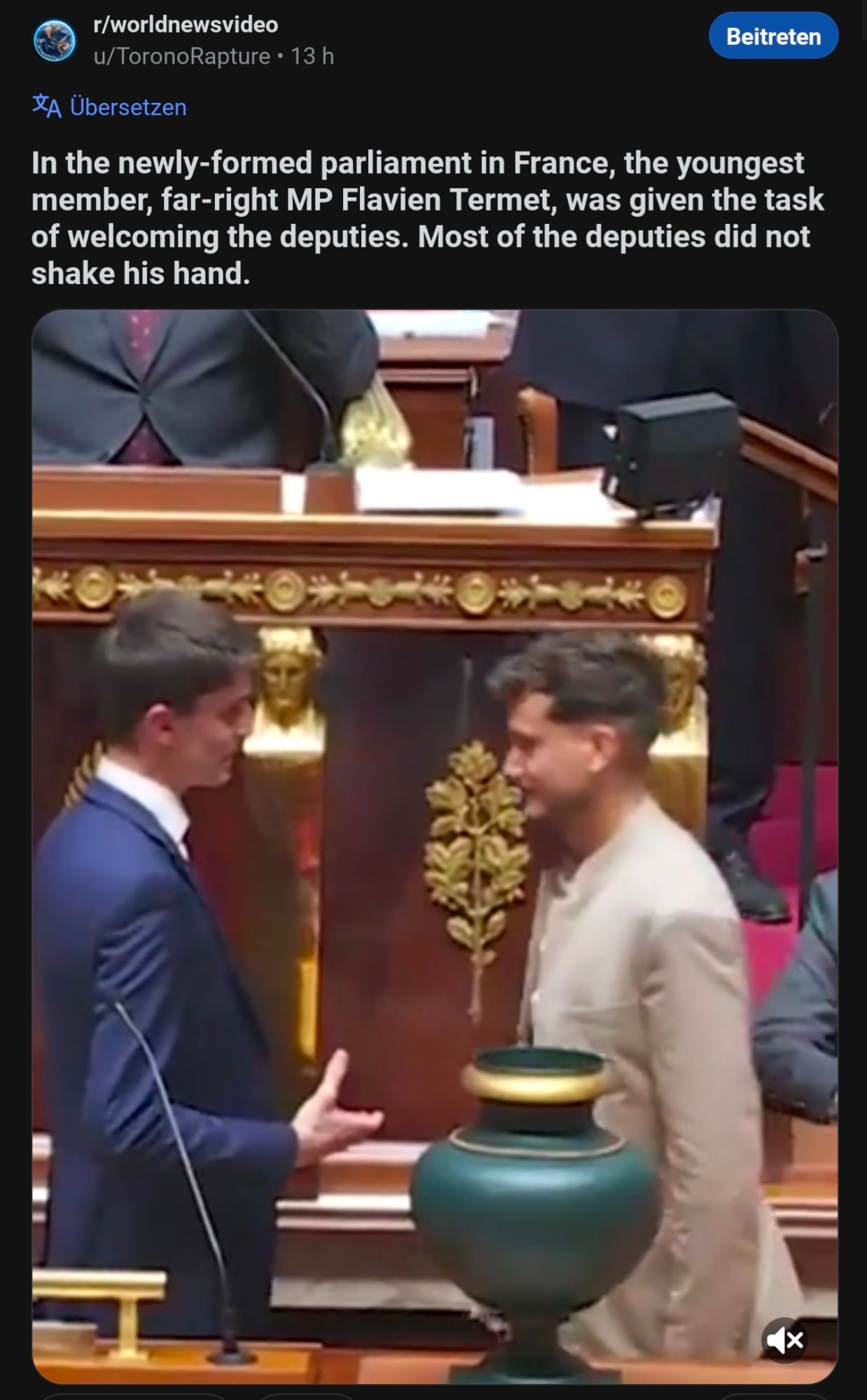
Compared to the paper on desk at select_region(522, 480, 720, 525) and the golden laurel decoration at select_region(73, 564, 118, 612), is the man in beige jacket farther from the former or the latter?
the golden laurel decoration at select_region(73, 564, 118, 612)

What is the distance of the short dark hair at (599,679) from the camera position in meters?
2.20

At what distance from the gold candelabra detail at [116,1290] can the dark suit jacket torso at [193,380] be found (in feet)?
1.59

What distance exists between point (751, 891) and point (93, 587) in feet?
1.48

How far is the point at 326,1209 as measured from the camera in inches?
88.4

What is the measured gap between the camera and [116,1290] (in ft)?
6.89

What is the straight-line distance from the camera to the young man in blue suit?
2.16 meters

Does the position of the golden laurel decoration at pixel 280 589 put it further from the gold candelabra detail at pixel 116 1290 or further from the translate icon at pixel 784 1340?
the translate icon at pixel 784 1340

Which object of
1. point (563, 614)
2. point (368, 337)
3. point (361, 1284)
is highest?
point (368, 337)

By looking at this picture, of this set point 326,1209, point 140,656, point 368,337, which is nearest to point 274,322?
point 368,337

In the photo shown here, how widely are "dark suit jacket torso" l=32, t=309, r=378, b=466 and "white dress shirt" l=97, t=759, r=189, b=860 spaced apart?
195mm

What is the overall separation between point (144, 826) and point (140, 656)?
11 cm

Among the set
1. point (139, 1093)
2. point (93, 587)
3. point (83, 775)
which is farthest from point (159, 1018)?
point (93, 587)
